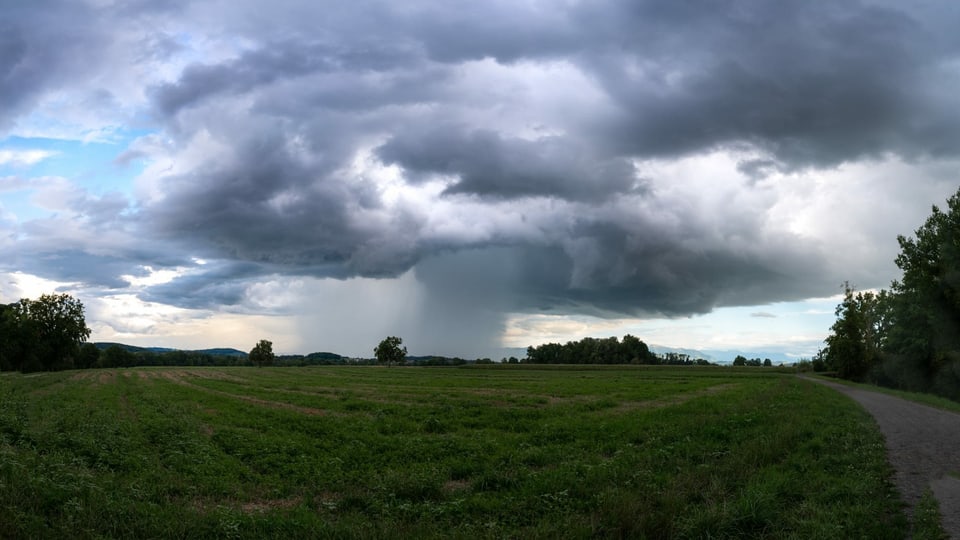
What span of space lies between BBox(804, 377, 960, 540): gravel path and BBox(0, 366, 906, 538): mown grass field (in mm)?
464

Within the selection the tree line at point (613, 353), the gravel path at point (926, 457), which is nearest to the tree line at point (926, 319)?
the gravel path at point (926, 457)

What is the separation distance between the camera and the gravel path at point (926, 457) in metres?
9.55

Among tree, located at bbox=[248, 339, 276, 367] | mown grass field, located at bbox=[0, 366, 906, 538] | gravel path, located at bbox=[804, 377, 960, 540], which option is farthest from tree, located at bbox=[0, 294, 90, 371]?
gravel path, located at bbox=[804, 377, 960, 540]

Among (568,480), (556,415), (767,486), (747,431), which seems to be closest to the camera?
(767,486)

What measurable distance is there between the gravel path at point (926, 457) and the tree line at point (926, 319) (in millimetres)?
26329

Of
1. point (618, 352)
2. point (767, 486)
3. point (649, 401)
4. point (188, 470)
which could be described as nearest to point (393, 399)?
point (649, 401)

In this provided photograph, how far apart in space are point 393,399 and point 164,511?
83.9 feet

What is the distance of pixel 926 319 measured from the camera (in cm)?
5391

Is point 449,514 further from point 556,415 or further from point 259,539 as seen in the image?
point 556,415

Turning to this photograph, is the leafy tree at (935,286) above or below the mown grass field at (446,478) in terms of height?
above

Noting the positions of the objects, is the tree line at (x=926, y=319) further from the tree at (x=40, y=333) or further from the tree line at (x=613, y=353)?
the tree at (x=40, y=333)

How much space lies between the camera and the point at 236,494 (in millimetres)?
11273

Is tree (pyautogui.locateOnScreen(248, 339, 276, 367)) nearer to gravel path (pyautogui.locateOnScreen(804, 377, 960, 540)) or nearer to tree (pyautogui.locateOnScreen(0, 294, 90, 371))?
tree (pyautogui.locateOnScreen(0, 294, 90, 371))

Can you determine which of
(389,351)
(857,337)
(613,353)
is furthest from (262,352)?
(857,337)
